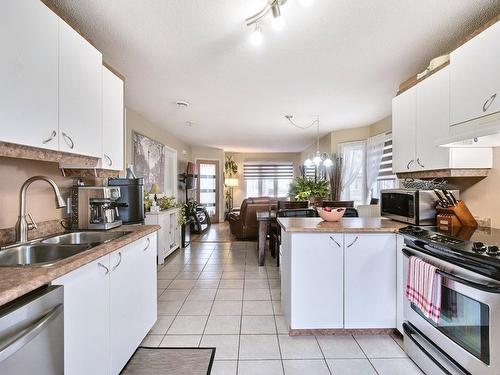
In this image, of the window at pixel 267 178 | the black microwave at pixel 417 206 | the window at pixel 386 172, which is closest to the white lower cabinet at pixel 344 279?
the black microwave at pixel 417 206

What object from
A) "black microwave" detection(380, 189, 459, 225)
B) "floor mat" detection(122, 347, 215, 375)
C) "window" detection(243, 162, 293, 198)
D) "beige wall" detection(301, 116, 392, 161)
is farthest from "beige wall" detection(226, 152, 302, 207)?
"floor mat" detection(122, 347, 215, 375)

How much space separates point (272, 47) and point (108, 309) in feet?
7.27

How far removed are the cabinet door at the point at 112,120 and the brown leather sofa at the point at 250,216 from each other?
3.49m

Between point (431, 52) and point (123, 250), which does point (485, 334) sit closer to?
point (123, 250)

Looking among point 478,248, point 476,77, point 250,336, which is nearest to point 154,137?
point 250,336

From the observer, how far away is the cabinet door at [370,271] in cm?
204

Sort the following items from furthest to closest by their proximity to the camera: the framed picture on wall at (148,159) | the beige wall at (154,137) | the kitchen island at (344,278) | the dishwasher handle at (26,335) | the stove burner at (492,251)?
the framed picture on wall at (148,159) < the beige wall at (154,137) < the kitchen island at (344,278) < the stove burner at (492,251) < the dishwasher handle at (26,335)

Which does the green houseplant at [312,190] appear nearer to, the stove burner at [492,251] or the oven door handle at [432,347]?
the oven door handle at [432,347]

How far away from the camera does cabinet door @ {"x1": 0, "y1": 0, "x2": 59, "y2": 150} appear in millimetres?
1128

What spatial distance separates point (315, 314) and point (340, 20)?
217cm

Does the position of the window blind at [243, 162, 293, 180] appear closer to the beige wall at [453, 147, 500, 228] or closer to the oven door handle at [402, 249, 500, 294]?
the beige wall at [453, 147, 500, 228]

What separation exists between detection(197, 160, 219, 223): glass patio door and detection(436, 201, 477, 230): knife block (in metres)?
6.84

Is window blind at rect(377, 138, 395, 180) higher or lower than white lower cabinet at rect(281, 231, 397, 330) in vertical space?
higher

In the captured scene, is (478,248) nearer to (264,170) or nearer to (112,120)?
(112,120)
